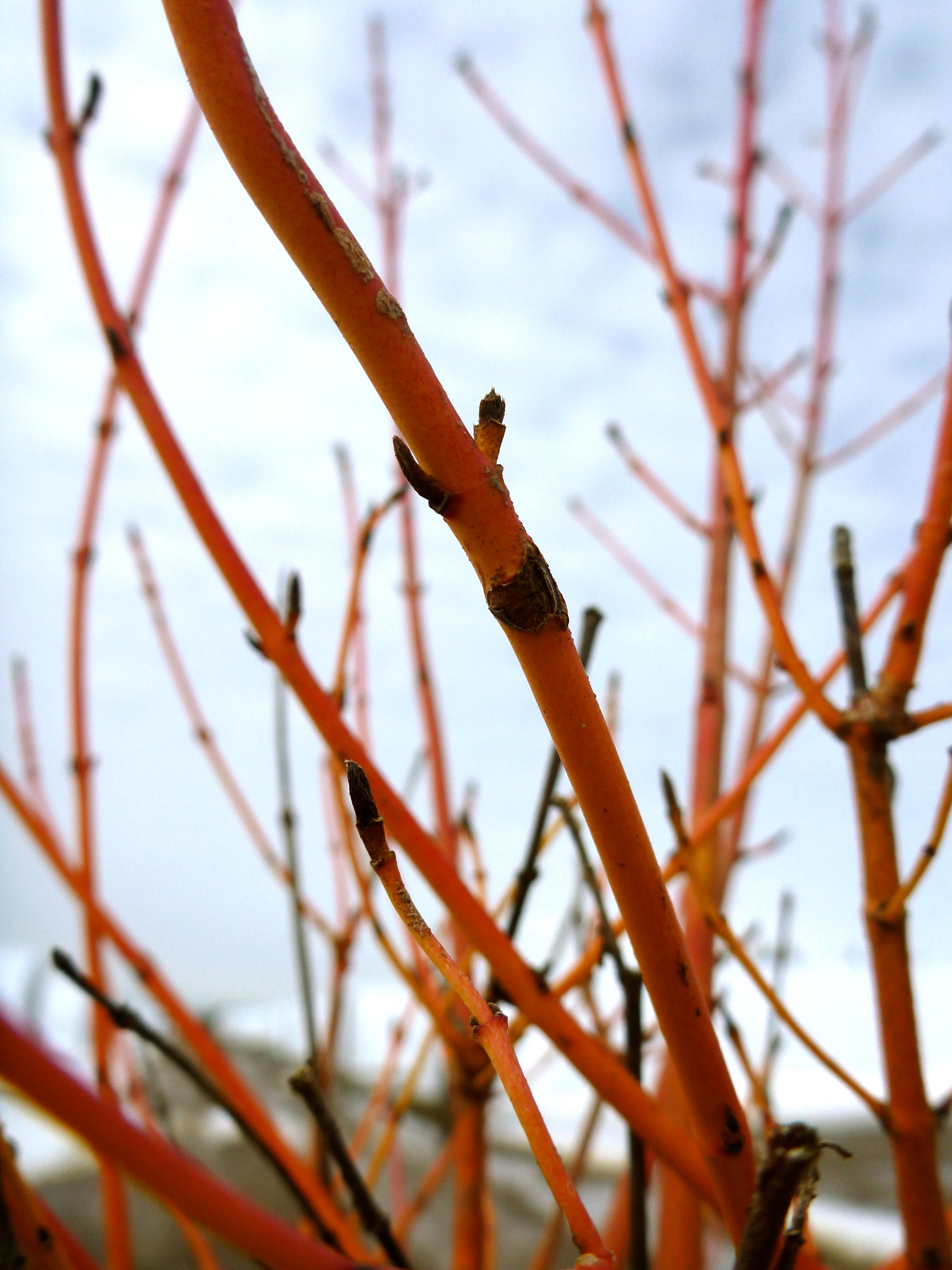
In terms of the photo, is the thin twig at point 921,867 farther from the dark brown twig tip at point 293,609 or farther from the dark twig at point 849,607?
the dark brown twig tip at point 293,609

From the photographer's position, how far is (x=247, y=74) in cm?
16

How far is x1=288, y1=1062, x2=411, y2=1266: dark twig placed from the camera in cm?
26

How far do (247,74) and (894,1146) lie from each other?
380mm

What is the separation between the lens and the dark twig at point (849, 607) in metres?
0.37

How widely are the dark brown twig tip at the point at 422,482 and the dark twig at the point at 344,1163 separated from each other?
0.53ft

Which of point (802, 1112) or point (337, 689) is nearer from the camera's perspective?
point (337, 689)

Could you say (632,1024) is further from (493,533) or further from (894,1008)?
(493,533)

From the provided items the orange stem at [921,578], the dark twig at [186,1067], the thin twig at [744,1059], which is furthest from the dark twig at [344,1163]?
the orange stem at [921,578]

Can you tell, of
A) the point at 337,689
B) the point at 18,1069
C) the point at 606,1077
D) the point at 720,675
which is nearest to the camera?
the point at 18,1069

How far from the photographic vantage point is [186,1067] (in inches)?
13.5

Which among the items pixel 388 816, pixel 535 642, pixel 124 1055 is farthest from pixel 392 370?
pixel 124 1055

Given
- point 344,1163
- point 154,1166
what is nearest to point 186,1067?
point 344,1163

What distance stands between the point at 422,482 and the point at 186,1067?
275 millimetres

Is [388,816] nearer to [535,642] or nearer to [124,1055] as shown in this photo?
[535,642]
